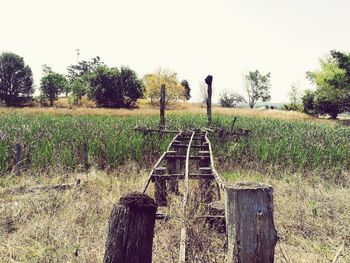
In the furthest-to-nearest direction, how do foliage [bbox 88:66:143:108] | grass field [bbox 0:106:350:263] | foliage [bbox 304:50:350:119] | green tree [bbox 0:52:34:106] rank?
green tree [bbox 0:52:34:106] < foliage [bbox 88:66:143:108] < foliage [bbox 304:50:350:119] < grass field [bbox 0:106:350:263]

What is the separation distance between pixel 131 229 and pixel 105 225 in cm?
283

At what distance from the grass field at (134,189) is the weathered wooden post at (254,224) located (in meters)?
0.80

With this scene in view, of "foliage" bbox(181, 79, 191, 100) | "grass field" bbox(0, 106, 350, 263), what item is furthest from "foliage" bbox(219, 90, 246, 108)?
"grass field" bbox(0, 106, 350, 263)

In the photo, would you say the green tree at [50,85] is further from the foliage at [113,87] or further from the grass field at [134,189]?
the grass field at [134,189]

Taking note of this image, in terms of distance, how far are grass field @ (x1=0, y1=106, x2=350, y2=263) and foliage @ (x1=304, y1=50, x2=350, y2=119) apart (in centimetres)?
2270

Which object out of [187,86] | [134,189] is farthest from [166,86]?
[134,189]

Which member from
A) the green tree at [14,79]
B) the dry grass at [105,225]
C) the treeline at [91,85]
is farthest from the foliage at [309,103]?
the green tree at [14,79]

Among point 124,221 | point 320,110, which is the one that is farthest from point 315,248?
point 320,110

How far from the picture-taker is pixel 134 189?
632cm

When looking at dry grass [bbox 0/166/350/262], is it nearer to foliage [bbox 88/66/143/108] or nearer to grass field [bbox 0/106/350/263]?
Answer: grass field [bbox 0/106/350/263]

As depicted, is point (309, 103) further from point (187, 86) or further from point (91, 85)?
point (187, 86)

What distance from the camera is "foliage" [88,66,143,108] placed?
45.8 metres

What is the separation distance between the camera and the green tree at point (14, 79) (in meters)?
56.2

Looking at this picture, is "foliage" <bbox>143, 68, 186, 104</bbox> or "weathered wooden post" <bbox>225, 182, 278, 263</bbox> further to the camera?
"foliage" <bbox>143, 68, 186, 104</bbox>
